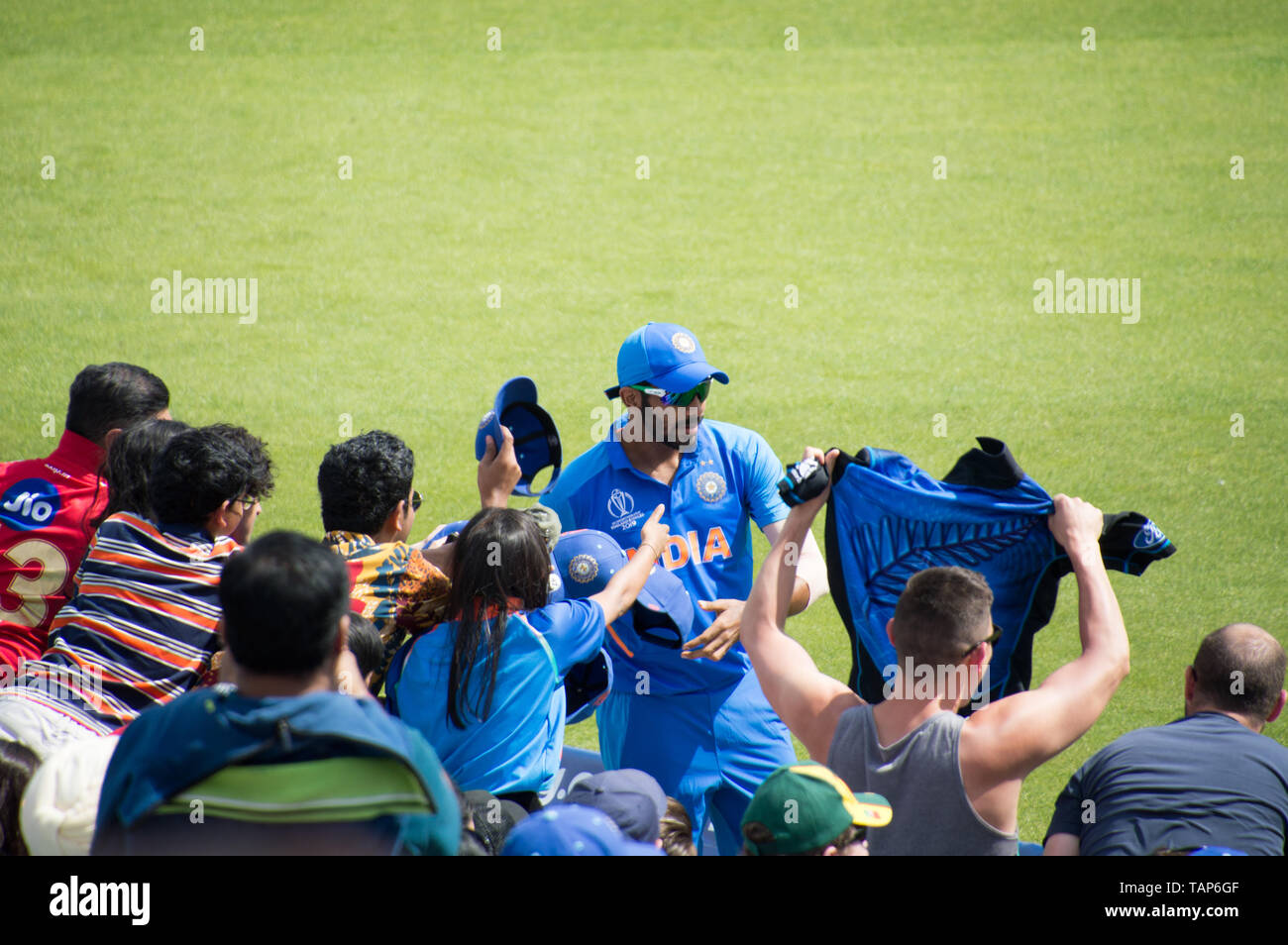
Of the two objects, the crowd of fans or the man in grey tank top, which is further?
the man in grey tank top

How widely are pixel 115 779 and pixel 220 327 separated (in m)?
10.3

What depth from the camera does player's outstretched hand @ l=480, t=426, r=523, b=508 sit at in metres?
4.46

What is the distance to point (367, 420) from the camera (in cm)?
1039

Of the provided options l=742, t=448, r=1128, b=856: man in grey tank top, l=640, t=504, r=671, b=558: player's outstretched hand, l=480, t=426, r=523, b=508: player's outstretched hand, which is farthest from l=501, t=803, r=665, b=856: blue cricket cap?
l=480, t=426, r=523, b=508: player's outstretched hand

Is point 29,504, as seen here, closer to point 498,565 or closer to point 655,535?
point 498,565

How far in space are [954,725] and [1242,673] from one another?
0.95 metres

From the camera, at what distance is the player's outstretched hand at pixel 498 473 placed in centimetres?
446

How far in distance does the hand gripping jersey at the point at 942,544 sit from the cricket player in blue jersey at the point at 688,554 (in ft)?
2.28

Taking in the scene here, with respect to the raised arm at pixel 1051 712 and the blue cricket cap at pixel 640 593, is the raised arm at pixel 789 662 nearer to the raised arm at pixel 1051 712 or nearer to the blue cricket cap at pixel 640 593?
the raised arm at pixel 1051 712

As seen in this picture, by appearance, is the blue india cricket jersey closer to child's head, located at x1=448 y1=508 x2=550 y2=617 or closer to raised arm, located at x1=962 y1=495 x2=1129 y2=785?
child's head, located at x1=448 y1=508 x2=550 y2=617

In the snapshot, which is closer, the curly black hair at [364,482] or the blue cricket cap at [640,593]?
the curly black hair at [364,482]

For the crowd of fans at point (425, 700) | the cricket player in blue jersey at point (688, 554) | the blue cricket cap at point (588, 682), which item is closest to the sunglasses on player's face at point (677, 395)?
the cricket player in blue jersey at point (688, 554)

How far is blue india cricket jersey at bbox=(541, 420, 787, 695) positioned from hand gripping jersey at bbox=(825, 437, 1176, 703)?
0.80m
